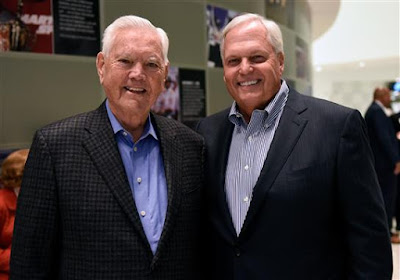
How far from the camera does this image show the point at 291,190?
63.4 inches

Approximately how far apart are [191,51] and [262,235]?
256cm

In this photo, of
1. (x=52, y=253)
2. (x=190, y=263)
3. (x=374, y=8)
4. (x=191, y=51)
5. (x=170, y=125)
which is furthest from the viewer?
(x=374, y=8)

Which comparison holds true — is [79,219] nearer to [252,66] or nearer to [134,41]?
[134,41]

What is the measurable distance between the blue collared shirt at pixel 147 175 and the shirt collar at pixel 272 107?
342mm

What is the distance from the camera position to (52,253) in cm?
159

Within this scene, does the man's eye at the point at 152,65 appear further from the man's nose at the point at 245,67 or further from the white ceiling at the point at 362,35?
the white ceiling at the point at 362,35

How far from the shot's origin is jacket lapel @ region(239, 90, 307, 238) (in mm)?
1622

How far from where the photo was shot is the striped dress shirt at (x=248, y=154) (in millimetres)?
1698

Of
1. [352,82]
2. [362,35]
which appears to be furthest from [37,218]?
[352,82]

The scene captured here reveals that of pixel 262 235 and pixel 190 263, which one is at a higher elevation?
pixel 262 235

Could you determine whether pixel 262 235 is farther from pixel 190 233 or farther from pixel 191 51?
pixel 191 51

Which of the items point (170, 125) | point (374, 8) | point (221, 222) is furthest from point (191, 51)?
point (374, 8)

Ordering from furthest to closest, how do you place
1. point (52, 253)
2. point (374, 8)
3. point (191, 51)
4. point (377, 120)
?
point (374, 8)
point (377, 120)
point (191, 51)
point (52, 253)

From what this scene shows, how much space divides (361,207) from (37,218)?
3.82ft
